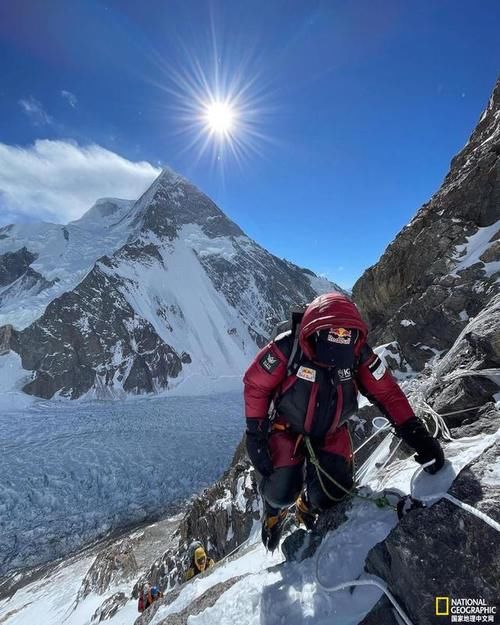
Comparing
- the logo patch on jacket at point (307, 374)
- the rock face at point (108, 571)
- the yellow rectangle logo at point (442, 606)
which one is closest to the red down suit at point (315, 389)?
the logo patch on jacket at point (307, 374)

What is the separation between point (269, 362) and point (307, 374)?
383 millimetres

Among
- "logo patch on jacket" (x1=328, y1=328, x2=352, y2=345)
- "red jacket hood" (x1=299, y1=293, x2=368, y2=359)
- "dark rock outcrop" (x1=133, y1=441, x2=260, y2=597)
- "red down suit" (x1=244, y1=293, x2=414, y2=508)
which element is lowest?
"dark rock outcrop" (x1=133, y1=441, x2=260, y2=597)

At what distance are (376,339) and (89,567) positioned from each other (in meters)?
20.3

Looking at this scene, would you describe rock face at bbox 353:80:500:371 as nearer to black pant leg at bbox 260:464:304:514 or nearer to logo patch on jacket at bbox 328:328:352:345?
black pant leg at bbox 260:464:304:514

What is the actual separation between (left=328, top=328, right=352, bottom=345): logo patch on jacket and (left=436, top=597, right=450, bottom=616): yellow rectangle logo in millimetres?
1793

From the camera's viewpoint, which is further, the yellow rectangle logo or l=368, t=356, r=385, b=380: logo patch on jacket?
l=368, t=356, r=385, b=380: logo patch on jacket

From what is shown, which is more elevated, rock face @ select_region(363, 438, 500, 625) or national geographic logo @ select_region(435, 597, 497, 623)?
rock face @ select_region(363, 438, 500, 625)

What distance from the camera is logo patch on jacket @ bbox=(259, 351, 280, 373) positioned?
3.42 m

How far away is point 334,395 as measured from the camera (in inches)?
134

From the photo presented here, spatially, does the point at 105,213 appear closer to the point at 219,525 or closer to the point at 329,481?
the point at 219,525

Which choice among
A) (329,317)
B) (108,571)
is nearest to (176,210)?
(108,571)

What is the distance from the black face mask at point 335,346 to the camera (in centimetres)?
310

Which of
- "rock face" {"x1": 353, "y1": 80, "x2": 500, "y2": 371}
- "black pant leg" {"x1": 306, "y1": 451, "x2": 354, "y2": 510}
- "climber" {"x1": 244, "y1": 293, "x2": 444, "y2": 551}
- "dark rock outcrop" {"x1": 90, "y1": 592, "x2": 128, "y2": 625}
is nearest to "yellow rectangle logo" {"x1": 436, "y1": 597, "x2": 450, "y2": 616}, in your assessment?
"climber" {"x1": 244, "y1": 293, "x2": 444, "y2": 551}

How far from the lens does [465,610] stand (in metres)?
2.04
